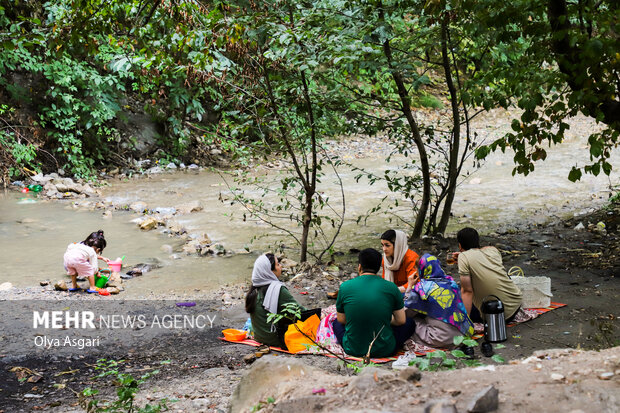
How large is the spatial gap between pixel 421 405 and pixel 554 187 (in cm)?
1063

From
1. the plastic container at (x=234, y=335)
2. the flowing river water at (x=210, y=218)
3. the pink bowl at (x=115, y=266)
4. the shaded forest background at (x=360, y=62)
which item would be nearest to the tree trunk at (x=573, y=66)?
the shaded forest background at (x=360, y=62)

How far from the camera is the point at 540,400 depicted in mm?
2352

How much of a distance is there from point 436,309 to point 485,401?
205 centimetres

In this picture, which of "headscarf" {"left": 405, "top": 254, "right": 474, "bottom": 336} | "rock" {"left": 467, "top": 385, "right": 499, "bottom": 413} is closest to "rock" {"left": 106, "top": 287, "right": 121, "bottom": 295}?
"headscarf" {"left": 405, "top": 254, "right": 474, "bottom": 336}

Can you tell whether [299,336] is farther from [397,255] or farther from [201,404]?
[201,404]

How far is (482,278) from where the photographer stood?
458 cm

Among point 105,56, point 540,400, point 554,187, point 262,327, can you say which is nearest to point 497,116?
point 554,187

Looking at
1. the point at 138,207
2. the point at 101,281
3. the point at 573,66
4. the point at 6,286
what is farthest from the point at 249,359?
the point at 138,207

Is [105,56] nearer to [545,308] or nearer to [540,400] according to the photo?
[545,308]

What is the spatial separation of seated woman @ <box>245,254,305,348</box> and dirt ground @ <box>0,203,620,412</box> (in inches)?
10.0

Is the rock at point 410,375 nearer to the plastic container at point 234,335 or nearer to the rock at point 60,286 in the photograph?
the plastic container at point 234,335

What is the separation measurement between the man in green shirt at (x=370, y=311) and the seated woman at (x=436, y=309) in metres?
0.16

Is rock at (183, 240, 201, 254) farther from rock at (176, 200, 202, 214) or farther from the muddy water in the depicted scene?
rock at (176, 200, 202, 214)

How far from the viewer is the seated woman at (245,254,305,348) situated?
4.67 metres
